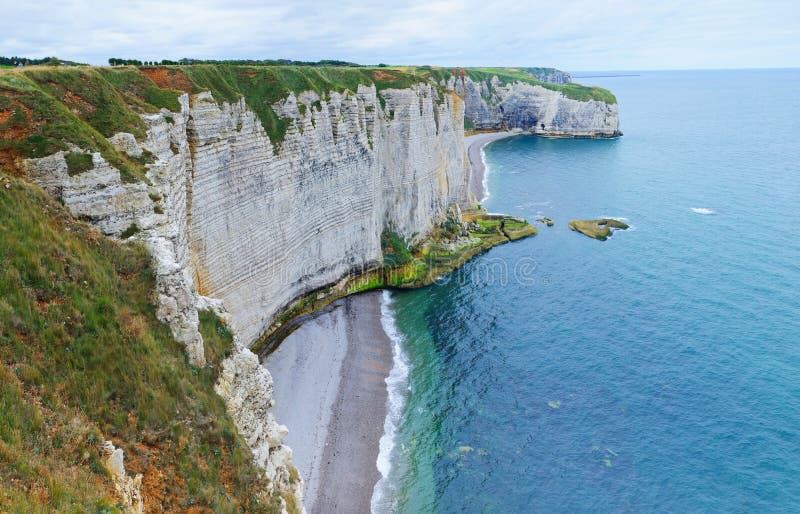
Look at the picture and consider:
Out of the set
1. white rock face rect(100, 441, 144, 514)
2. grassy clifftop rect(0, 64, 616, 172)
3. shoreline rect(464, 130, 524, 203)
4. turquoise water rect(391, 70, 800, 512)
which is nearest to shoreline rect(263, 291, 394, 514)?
turquoise water rect(391, 70, 800, 512)

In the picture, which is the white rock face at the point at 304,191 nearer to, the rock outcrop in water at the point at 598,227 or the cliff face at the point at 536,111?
the rock outcrop in water at the point at 598,227

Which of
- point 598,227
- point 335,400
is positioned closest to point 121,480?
point 335,400

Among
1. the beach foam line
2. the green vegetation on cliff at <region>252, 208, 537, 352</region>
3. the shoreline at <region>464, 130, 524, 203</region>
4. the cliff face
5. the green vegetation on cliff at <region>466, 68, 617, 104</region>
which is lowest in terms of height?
the beach foam line

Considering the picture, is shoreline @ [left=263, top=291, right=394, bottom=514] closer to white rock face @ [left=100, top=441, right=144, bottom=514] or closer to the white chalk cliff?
the white chalk cliff

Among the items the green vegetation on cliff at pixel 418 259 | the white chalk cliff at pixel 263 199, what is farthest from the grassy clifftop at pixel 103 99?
the green vegetation on cliff at pixel 418 259

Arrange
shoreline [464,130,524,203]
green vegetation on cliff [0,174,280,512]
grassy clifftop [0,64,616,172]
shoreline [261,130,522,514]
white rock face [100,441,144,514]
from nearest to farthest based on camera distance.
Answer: green vegetation on cliff [0,174,280,512] → white rock face [100,441,144,514] → grassy clifftop [0,64,616,172] → shoreline [261,130,522,514] → shoreline [464,130,524,203]
